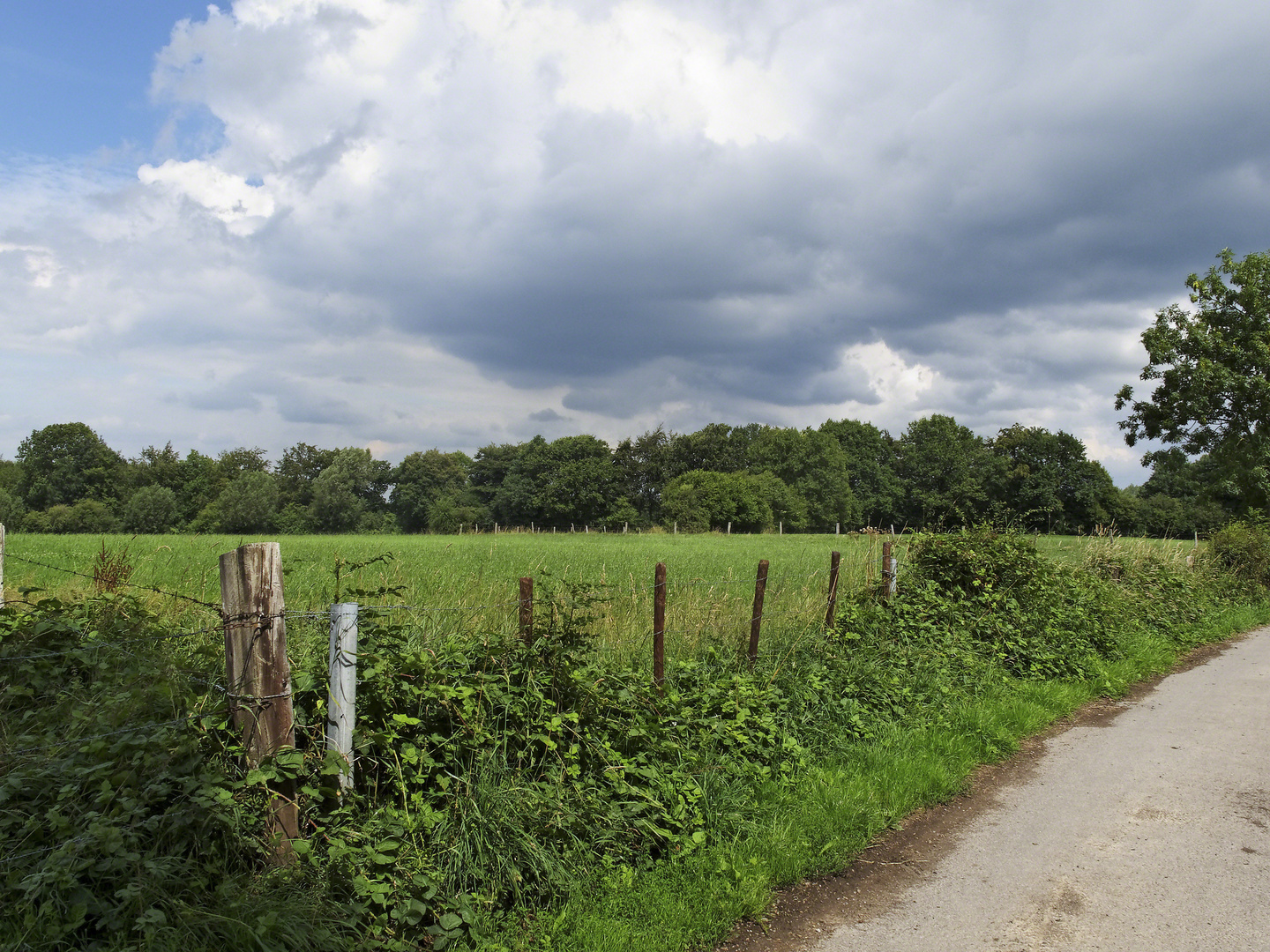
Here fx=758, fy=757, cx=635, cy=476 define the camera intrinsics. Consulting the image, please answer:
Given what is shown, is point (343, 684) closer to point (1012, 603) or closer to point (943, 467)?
point (1012, 603)

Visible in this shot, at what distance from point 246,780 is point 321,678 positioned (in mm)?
622

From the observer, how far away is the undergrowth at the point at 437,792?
3145mm

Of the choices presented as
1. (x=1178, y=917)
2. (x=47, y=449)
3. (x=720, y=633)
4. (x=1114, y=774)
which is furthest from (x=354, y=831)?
(x=47, y=449)

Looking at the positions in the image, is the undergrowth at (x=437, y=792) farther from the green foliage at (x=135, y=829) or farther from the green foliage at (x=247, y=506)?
the green foliage at (x=247, y=506)

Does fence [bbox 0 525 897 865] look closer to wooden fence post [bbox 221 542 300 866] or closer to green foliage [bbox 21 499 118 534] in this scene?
wooden fence post [bbox 221 542 300 866]

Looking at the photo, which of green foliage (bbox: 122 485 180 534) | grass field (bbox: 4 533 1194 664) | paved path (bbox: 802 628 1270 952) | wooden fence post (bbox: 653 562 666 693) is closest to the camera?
paved path (bbox: 802 628 1270 952)

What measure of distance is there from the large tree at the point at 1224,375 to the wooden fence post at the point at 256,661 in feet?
127

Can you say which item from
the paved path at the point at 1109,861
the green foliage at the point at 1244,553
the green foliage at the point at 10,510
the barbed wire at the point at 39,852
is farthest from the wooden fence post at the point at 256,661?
the green foliage at the point at 10,510

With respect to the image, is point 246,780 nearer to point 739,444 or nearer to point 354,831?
point 354,831

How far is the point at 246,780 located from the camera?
3.52 metres

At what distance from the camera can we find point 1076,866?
4.61m

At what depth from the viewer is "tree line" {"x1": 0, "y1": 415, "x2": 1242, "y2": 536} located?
82.2 metres

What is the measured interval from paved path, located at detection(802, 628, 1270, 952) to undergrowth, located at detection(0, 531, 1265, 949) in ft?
1.85

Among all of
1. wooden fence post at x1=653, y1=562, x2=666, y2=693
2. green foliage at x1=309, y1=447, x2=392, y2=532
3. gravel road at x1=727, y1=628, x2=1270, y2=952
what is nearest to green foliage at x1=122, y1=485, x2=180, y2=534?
green foliage at x1=309, y1=447, x2=392, y2=532
